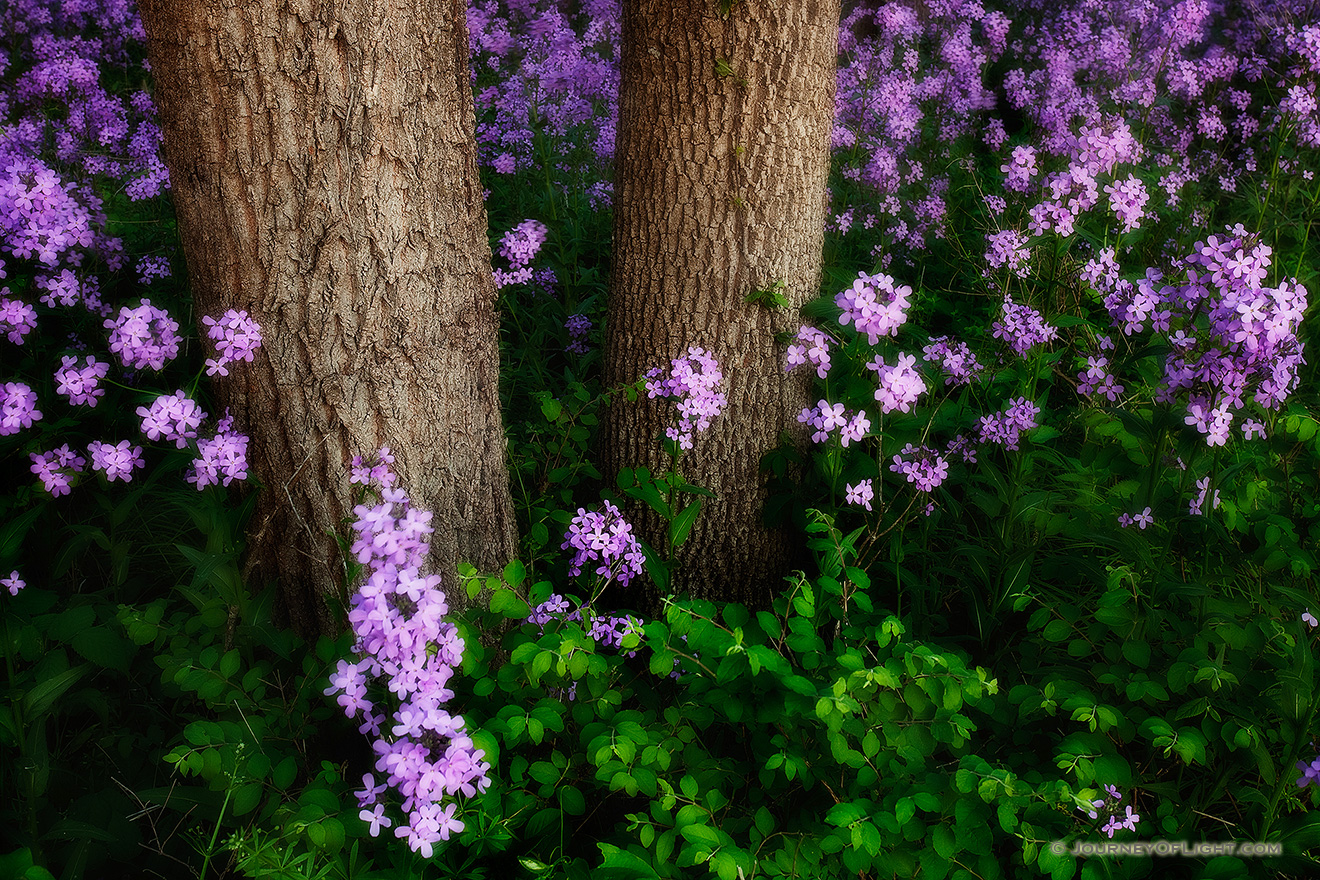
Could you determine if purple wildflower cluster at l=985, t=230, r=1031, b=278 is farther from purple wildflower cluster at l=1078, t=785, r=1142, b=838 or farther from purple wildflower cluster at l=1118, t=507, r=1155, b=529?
purple wildflower cluster at l=1078, t=785, r=1142, b=838

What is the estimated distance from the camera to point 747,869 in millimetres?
1318

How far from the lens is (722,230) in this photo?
7.38ft

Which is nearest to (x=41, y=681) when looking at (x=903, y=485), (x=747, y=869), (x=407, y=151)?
(x=407, y=151)

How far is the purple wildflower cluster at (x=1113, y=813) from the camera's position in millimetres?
1528

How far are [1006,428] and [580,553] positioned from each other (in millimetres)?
1238

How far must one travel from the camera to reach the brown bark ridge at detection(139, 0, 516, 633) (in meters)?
1.62

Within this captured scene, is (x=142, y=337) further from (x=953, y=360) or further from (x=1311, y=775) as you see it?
(x=1311, y=775)

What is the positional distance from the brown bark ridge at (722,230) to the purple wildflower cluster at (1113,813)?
1115 mm

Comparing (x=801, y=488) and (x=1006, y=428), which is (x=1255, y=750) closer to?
(x=1006, y=428)

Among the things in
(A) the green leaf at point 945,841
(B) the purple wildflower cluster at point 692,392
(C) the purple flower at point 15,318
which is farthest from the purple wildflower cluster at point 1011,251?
(C) the purple flower at point 15,318

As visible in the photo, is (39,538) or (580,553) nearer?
(580,553)

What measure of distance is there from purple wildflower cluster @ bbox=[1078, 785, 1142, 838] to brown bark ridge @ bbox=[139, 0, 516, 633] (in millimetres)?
1449

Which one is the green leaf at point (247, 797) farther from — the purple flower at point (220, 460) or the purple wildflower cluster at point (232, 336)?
the purple wildflower cluster at point (232, 336)

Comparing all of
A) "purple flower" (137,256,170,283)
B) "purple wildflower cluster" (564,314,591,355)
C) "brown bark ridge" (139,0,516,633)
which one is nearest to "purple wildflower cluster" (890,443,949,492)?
"brown bark ridge" (139,0,516,633)
